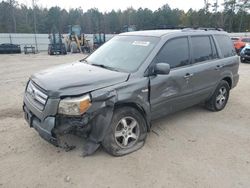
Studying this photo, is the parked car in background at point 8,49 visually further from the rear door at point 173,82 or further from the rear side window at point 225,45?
the rear door at point 173,82

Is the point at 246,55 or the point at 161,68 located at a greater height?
the point at 161,68

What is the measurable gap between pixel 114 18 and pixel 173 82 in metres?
71.6

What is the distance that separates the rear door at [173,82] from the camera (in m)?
4.18

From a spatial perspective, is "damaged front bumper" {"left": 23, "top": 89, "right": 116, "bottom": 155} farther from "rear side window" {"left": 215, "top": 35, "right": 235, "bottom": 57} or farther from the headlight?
"rear side window" {"left": 215, "top": 35, "right": 235, "bottom": 57}

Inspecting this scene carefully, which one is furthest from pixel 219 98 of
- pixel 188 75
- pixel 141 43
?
pixel 141 43

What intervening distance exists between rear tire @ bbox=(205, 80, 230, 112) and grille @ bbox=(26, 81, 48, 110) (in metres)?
3.64

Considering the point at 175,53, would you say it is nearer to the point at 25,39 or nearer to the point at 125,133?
the point at 125,133

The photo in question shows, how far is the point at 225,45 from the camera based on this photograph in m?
5.82

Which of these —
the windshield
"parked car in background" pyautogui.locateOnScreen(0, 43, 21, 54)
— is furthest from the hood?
"parked car in background" pyautogui.locateOnScreen(0, 43, 21, 54)

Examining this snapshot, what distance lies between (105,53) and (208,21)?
6044 centimetres

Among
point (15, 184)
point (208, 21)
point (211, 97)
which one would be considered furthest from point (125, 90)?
point (208, 21)

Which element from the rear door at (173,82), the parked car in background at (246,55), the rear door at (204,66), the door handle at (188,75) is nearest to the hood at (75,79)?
the rear door at (173,82)

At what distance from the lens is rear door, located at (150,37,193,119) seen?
4176 millimetres

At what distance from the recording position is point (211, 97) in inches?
221
